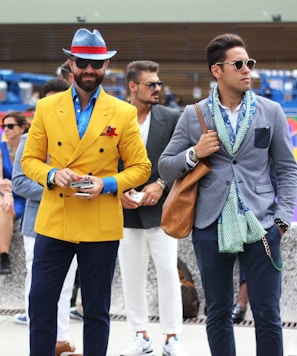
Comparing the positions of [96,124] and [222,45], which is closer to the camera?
[222,45]

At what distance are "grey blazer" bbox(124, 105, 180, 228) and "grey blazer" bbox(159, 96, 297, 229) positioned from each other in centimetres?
120

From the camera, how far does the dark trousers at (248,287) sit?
13.9 ft

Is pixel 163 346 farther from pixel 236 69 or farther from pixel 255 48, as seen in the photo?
pixel 255 48

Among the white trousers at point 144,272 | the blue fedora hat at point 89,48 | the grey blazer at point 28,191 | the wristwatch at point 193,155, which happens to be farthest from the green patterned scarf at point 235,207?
the grey blazer at point 28,191

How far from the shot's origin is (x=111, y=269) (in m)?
4.66

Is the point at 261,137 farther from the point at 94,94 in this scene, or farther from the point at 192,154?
the point at 94,94

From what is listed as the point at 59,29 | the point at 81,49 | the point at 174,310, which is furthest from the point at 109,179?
the point at 59,29

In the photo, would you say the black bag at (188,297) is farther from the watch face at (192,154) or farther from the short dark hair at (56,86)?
the watch face at (192,154)

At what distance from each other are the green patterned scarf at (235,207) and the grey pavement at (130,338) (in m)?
1.66

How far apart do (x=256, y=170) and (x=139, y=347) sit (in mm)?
1908

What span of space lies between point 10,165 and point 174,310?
1.91 metres

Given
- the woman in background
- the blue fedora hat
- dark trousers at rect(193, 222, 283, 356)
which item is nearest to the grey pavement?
the woman in background

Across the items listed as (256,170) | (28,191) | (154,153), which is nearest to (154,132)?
(154,153)

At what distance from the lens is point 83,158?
457cm
